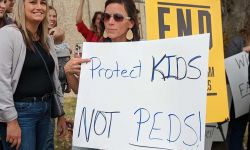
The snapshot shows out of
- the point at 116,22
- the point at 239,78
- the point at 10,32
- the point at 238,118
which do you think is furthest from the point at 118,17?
the point at 238,118

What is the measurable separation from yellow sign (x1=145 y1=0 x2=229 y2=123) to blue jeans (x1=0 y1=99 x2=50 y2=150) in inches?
32.1

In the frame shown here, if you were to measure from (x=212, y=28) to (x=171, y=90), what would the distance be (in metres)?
0.72

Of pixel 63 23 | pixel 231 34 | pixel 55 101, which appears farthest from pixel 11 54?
pixel 63 23

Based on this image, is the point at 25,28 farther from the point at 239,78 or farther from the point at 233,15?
the point at 233,15

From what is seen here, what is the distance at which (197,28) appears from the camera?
2.87 meters

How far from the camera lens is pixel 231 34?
14.9ft

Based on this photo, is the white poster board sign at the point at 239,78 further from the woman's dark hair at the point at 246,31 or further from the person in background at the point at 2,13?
the person in background at the point at 2,13

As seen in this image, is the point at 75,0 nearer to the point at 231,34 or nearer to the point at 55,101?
the point at 231,34

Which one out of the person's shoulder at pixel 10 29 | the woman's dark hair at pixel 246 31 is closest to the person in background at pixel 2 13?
the person's shoulder at pixel 10 29

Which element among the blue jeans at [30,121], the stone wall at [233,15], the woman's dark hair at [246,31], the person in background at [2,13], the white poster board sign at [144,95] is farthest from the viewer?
the stone wall at [233,15]

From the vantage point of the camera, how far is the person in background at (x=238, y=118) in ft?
14.3

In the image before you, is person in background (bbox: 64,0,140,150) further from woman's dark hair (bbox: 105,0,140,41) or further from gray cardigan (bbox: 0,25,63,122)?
gray cardigan (bbox: 0,25,63,122)

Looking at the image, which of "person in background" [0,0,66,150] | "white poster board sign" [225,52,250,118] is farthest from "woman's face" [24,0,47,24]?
"white poster board sign" [225,52,250,118]

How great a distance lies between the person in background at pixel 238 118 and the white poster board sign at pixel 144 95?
2.12 m
